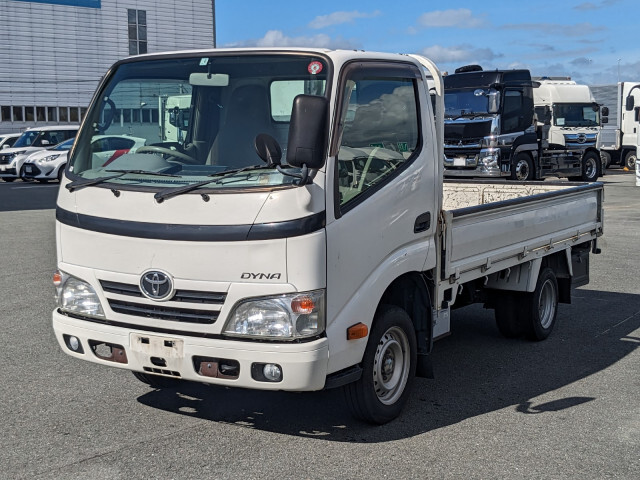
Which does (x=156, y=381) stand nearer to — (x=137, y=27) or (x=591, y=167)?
(x=591, y=167)

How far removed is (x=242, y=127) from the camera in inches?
203

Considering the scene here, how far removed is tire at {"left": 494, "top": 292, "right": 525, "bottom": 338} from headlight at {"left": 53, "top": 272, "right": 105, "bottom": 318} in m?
3.82

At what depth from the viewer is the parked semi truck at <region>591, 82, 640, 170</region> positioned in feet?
108

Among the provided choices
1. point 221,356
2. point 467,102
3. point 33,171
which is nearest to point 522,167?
point 467,102

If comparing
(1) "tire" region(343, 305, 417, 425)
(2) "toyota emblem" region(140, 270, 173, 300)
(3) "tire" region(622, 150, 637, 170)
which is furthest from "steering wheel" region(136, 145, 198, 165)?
(3) "tire" region(622, 150, 637, 170)

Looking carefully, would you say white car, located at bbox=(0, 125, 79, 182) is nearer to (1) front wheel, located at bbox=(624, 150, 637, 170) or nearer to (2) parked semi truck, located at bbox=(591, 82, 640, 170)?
(2) parked semi truck, located at bbox=(591, 82, 640, 170)

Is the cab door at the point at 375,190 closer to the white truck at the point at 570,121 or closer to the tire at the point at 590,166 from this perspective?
the white truck at the point at 570,121

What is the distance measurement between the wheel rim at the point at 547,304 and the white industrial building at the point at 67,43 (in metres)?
49.8

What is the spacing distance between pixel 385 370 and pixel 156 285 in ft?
5.13

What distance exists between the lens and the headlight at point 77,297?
4.96 meters

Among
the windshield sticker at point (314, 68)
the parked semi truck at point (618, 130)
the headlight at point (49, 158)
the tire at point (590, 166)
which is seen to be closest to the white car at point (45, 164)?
the headlight at point (49, 158)

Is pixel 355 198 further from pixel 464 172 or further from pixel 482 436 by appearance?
pixel 464 172

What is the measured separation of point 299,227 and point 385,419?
5.01ft

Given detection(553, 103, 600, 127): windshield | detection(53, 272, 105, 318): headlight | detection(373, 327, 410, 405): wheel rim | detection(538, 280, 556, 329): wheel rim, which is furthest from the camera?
detection(553, 103, 600, 127): windshield
